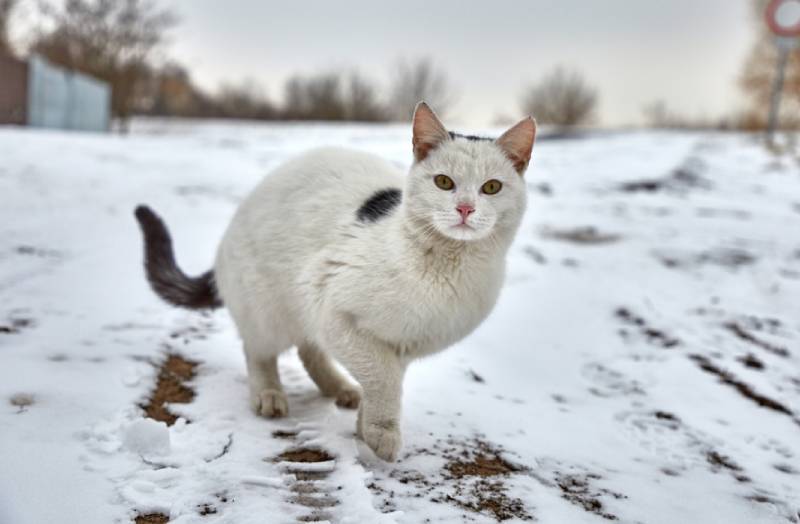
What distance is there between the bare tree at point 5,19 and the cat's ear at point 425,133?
24573 mm

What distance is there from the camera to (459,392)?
2885mm

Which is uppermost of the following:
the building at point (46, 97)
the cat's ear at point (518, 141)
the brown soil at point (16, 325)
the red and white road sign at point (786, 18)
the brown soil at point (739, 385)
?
the red and white road sign at point (786, 18)

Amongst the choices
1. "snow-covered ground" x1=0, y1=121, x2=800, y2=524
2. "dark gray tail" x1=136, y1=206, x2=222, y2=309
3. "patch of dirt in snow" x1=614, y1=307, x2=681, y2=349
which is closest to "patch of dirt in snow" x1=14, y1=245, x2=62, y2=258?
"snow-covered ground" x1=0, y1=121, x2=800, y2=524

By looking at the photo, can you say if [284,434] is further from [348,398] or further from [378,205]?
[378,205]

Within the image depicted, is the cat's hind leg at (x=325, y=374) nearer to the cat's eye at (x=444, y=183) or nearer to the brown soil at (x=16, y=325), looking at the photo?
the cat's eye at (x=444, y=183)

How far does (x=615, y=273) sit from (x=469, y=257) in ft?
9.26

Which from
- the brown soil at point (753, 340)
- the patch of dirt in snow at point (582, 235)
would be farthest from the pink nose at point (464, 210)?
the patch of dirt in snow at point (582, 235)

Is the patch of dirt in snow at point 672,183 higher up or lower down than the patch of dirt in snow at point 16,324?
higher up

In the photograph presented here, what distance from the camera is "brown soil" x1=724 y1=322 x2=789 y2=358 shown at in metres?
3.45

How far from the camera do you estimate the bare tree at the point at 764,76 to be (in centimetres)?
2003

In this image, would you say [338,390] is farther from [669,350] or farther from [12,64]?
[12,64]

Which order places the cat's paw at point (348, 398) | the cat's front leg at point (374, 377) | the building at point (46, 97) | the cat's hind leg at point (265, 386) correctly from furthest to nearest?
the building at point (46, 97)
the cat's paw at point (348, 398)
the cat's hind leg at point (265, 386)
the cat's front leg at point (374, 377)

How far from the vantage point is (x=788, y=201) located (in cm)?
730

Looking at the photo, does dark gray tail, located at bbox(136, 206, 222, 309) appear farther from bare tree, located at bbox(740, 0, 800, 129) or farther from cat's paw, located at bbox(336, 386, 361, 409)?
bare tree, located at bbox(740, 0, 800, 129)
